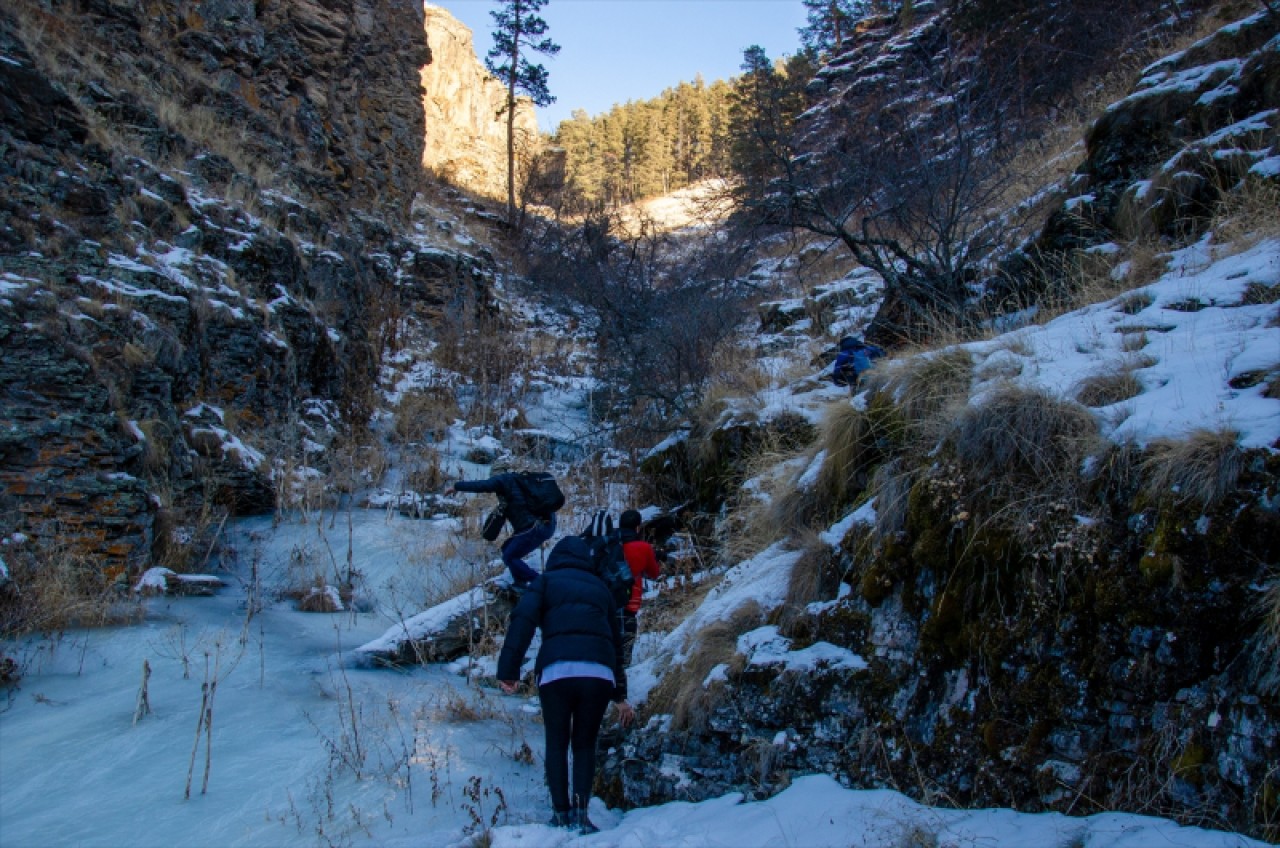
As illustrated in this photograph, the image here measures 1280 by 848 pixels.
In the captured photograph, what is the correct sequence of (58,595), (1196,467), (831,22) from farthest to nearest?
(831,22) < (58,595) < (1196,467)

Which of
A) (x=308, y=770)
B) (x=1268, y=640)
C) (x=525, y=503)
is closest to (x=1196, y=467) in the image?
(x=1268, y=640)

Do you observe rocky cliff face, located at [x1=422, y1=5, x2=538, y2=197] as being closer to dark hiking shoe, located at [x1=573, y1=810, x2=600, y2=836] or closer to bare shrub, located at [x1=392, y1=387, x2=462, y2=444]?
bare shrub, located at [x1=392, y1=387, x2=462, y2=444]

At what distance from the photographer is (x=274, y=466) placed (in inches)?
365

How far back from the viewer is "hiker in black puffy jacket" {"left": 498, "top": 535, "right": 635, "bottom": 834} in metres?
3.62

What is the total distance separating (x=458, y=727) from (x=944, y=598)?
342 centimetres

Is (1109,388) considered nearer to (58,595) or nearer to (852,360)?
(852,360)

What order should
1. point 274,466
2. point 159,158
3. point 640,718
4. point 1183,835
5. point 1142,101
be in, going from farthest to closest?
point 159,158 → point 274,466 → point 1142,101 → point 640,718 → point 1183,835

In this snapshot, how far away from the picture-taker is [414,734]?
4719mm

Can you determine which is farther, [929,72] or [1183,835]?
[929,72]

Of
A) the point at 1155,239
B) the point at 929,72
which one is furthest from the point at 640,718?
the point at 929,72

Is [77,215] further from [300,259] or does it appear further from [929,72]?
[929,72]

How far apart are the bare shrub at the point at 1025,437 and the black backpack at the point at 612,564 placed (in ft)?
7.09

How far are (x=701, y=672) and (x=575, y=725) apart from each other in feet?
2.53

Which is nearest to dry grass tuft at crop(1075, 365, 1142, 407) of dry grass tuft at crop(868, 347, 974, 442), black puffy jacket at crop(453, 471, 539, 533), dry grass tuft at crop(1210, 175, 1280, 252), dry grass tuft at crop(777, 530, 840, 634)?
dry grass tuft at crop(868, 347, 974, 442)
